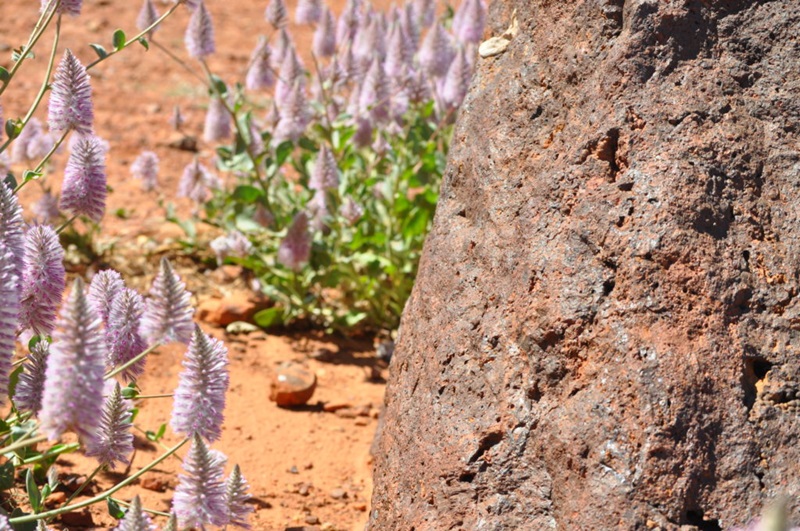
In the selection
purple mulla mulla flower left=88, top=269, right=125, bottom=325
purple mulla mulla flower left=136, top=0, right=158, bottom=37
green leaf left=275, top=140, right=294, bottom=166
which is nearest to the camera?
purple mulla mulla flower left=88, top=269, right=125, bottom=325

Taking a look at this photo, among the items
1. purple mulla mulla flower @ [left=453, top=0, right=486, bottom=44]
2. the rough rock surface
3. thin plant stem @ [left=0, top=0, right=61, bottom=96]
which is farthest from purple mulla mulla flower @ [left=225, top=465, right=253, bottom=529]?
purple mulla mulla flower @ [left=453, top=0, right=486, bottom=44]

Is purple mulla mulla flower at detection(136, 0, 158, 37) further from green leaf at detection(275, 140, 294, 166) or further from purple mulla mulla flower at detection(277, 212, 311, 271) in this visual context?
purple mulla mulla flower at detection(277, 212, 311, 271)

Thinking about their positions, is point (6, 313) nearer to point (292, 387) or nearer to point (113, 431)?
point (113, 431)

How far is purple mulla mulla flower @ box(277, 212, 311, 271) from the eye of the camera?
4.67m

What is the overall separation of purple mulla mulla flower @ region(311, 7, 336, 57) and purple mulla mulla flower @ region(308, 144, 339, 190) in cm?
73

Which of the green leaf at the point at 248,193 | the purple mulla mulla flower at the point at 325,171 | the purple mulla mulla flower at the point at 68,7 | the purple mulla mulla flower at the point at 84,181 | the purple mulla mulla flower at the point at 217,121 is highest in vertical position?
the purple mulla mulla flower at the point at 217,121

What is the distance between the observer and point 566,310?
2.41 metres

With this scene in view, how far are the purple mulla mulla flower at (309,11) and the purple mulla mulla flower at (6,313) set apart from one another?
3.46 metres

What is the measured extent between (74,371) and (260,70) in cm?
352

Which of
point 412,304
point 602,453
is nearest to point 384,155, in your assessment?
point 412,304

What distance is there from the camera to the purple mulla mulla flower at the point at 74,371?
66.7 inches

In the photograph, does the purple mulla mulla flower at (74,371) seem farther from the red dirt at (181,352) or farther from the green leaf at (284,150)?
the green leaf at (284,150)

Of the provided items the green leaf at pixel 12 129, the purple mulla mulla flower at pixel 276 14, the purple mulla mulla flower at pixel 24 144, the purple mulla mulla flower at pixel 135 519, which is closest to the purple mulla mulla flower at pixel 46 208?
the purple mulla mulla flower at pixel 24 144

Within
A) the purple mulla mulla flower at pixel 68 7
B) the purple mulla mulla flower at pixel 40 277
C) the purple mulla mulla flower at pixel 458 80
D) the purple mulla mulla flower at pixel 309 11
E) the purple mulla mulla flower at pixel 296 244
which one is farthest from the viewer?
the purple mulla mulla flower at pixel 309 11
